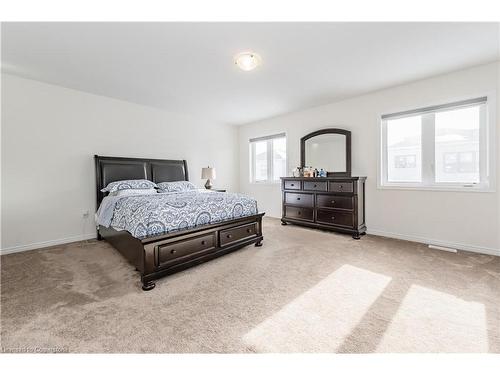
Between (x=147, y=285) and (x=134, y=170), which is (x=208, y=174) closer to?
(x=134, y=170)

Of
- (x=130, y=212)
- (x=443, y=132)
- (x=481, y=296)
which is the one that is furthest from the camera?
(x=443, y=132)

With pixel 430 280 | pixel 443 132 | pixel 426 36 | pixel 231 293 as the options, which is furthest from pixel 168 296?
pixel 443 132

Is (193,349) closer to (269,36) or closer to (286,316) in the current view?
(286,316)

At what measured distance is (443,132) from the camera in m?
3.24

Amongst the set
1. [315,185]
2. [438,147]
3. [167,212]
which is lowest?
[167,212]

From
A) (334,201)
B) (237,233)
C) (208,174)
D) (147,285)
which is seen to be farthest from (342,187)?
(147,285)

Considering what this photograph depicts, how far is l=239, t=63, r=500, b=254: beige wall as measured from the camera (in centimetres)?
290

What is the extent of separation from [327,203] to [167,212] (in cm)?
291

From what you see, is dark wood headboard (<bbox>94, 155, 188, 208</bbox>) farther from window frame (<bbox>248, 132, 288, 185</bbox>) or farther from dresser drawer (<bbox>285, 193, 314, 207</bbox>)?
dresser drawer (<bbox>285, 193, 314, 207</bbox>)

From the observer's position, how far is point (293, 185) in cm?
463

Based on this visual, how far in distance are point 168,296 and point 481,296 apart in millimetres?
2728

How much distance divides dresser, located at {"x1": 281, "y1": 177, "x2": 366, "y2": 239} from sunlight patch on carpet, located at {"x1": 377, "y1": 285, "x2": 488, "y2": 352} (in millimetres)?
1906

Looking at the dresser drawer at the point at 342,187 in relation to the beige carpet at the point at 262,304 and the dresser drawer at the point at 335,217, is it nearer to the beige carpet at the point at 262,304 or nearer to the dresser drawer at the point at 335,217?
the dresser drawer at the point at 335,217

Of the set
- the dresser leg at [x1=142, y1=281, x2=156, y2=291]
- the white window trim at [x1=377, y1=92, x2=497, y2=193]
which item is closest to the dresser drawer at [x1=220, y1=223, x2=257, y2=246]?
the dresser leg at [x1=142, y1=281, x2=156, y2=291]
